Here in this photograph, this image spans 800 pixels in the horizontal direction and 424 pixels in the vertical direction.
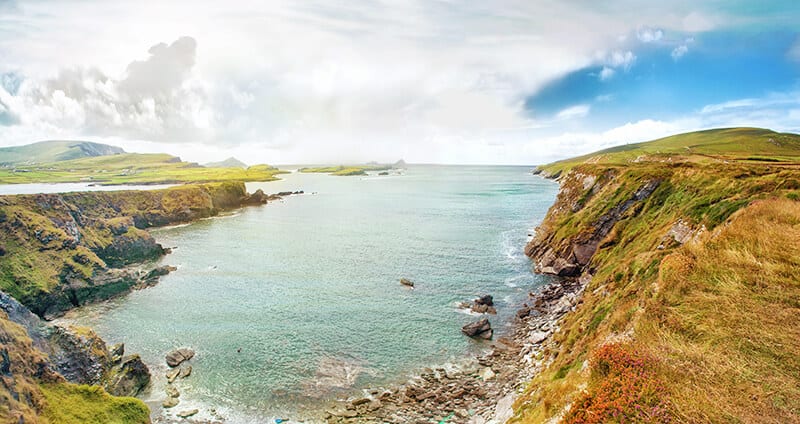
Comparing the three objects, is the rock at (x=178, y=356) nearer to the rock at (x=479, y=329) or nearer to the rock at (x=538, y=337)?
the rock at (x=479, y=329)

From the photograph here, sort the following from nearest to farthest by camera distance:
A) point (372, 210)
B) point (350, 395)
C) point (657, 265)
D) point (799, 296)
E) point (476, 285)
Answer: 1. point (799, 296)
2. point (657, 265)
3. point (350, 395)
4. point (476, 285)
5. point (372, 210)

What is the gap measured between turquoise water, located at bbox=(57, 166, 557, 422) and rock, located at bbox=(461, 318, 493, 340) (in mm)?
1176

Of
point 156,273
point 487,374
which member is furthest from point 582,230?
point 156,273

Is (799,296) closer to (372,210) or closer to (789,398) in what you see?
(789,398)

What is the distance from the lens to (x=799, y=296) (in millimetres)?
17016

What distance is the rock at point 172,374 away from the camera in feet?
106

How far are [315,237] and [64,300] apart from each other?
45117mm

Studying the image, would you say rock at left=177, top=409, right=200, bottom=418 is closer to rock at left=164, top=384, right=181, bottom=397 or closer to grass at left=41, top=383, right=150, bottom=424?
rock at left=164, top=384, right=181, bottom=397

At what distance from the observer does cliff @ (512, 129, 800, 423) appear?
13812 millimetres

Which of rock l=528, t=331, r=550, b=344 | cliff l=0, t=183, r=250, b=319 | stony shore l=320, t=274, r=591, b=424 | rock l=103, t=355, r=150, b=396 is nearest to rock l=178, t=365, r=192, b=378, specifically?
rock l=103, t=355, r=150, b=396

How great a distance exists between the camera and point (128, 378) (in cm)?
3020

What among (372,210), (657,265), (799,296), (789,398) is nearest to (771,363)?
(789,398)

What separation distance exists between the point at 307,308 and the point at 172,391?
17536mm

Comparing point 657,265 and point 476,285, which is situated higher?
point 657,265
